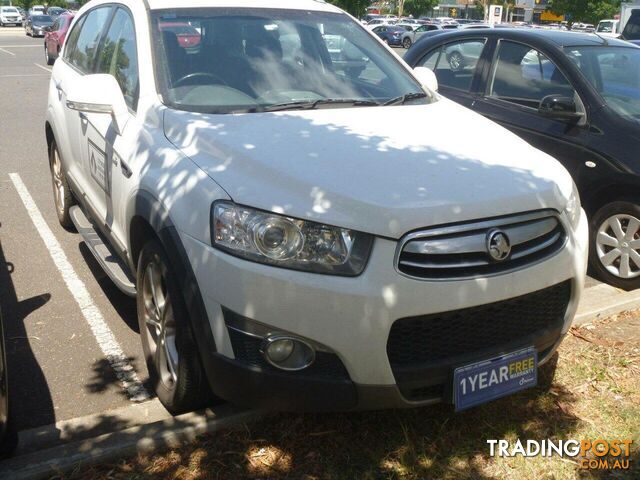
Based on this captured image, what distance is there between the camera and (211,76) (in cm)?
388

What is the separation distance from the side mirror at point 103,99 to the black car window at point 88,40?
3.82 ft

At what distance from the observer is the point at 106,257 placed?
14.0ft

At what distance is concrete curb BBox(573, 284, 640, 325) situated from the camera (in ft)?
14.6

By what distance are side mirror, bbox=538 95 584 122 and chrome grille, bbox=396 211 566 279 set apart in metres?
2.59

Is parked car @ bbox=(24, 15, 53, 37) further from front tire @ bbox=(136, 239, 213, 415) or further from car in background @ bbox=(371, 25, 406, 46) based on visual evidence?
front tire @ bbox=(136, 239, 213, 415)

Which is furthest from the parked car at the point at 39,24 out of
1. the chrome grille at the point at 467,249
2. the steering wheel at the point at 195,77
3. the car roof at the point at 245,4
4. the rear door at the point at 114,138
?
the chrome grille at the point at 467,249

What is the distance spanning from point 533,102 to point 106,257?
11.7 feet

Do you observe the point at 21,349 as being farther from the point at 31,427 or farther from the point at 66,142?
the point at 66,142

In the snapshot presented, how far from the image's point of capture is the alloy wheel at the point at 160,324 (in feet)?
10.6

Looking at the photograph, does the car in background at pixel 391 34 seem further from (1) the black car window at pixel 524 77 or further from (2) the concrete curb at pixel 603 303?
(2) the concrete curb at pixel 603 303

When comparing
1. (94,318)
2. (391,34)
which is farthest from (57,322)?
(391,34)

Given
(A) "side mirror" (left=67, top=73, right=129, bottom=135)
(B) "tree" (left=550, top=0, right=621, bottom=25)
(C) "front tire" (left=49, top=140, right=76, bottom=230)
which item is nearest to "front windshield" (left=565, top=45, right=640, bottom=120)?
(A) "side mirror" (left=67, top=73, right=129, bottom=135)

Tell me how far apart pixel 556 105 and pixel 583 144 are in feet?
1.20

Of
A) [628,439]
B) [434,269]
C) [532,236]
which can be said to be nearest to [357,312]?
[434,269]
